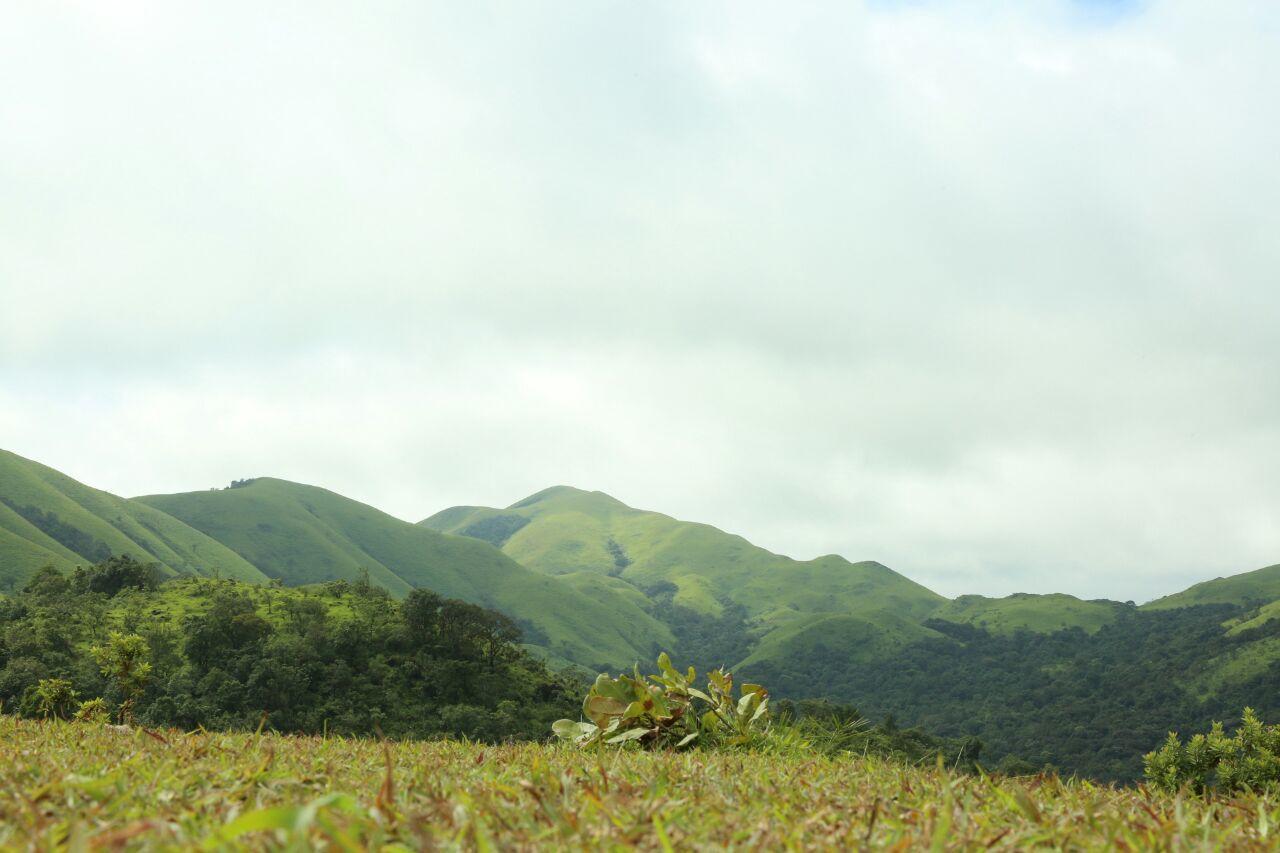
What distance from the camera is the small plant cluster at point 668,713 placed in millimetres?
7145

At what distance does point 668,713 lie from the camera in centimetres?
735

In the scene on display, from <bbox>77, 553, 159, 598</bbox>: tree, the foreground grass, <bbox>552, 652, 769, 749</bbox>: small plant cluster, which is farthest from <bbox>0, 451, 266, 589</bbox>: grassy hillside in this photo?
the foreground grass

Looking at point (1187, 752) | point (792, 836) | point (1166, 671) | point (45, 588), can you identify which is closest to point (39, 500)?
point (45, 588)

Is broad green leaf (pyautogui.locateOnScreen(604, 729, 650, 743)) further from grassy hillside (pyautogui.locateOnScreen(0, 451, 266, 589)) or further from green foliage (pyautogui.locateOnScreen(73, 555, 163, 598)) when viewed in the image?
grassy hillside (pyautogui.locateOnScreen(0, 451, 266, 589))

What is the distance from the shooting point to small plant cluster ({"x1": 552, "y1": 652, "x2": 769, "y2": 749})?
7145 mm

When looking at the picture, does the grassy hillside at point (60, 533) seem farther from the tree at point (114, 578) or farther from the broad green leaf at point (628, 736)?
the broad green leaf at point (628, 736)

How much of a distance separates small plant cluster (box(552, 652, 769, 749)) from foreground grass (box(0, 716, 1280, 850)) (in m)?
3.05

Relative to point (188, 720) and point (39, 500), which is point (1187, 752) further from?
point (39, 500)

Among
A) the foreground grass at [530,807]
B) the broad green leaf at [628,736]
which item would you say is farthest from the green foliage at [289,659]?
the foreground grass at [530,807]

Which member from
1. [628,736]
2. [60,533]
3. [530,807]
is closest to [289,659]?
[628,736]

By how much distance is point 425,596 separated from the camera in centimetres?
7931

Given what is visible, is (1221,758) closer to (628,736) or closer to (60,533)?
(628,736)

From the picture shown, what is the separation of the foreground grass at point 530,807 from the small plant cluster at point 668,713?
3055mm

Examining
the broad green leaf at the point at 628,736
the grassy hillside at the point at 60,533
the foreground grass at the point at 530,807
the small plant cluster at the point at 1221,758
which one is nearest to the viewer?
the foreground grass at the point at 530,807
